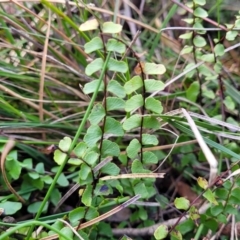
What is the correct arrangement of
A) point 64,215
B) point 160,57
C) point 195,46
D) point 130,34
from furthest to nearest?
1. point 130,34
2. point 160,57
3. point 195,46
4. point 64,215

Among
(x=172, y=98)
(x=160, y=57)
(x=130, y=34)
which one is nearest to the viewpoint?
(x=172, y=98)

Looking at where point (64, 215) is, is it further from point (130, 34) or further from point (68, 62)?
point (130, 34)

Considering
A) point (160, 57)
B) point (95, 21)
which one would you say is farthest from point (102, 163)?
point (160, 57)

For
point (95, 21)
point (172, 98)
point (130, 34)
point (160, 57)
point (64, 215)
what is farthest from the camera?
point (130, 34)

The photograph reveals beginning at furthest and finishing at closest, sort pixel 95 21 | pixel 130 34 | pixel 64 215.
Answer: pixel 130 34 < pixel 64 215 < pixel 95 21

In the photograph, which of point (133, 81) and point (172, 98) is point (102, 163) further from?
point (172, 98)

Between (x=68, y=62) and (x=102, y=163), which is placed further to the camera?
(x=68, y=62)

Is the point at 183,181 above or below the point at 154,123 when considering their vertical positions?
below

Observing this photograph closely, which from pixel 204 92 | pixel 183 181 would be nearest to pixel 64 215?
pixel 183 181

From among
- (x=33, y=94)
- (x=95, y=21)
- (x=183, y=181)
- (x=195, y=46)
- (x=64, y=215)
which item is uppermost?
(x=95, y=21)
